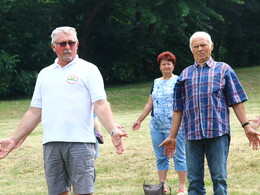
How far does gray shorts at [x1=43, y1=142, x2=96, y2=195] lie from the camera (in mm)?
4961

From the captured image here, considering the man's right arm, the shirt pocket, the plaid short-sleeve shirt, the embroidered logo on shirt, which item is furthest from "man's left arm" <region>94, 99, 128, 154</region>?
the shirt pocket

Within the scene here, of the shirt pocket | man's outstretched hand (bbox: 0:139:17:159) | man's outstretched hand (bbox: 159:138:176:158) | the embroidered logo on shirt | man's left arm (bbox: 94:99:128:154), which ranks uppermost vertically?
the embroidered logo on shirt

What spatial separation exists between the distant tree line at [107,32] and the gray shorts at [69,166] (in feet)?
66.3

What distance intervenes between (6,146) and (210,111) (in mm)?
1986

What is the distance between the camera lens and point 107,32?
30000 millimetres

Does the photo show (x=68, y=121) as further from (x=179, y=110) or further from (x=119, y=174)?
(x=119, y=174)

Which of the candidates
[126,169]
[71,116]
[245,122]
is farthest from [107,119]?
[126,169]

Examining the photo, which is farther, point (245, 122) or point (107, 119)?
point (245, 122)

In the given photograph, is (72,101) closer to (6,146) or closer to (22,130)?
(22,130)

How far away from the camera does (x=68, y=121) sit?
4957 mm

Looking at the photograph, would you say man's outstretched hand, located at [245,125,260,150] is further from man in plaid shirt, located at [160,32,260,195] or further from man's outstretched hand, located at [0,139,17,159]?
man's outstretched hand, located at [0,139,17,159]

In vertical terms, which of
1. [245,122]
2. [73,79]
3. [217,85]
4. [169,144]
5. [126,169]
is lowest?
[126,169]

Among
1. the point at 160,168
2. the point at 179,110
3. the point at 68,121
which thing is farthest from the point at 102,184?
the point at 68,121

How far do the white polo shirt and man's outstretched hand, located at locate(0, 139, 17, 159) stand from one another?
1.45ft
